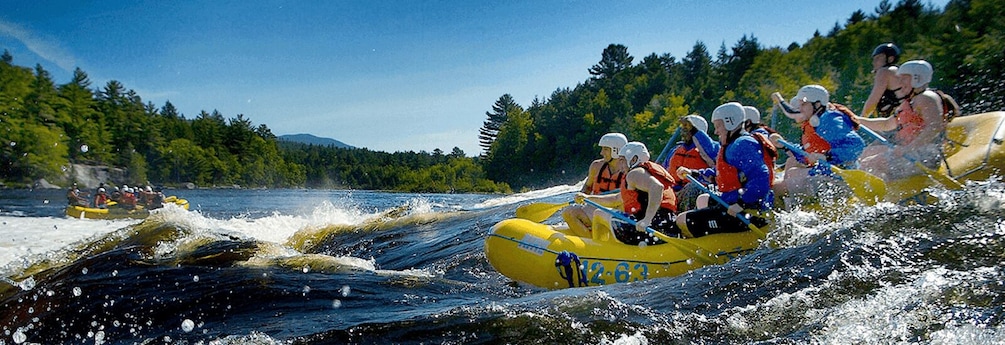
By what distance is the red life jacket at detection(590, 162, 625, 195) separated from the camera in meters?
8.13

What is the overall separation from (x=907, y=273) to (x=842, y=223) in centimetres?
158

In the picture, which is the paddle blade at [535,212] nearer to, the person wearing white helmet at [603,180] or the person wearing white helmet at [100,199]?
the person wearing white helmet at [603,180]

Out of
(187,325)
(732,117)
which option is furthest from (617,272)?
(187,325)

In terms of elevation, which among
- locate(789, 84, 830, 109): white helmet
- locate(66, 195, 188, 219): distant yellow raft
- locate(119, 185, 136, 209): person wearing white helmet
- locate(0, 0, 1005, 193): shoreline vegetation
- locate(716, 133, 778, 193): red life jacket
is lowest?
locate(66, 195, 188, 219): distant yellow raft

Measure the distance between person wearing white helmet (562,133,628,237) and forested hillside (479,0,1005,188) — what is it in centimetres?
1040

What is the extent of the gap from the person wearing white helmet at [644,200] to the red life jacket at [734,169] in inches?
24.2

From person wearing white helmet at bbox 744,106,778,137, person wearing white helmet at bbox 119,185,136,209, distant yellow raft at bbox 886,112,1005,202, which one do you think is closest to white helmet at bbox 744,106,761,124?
person wearing white helmet at bbox 744,106,778,137

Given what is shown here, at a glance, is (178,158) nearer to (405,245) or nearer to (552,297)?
(405,245)

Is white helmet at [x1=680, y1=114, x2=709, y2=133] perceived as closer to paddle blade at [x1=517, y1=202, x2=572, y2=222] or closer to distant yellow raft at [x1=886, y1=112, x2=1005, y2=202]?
paddle blade at [x1=517, y1=202, x2=572, y2=222]

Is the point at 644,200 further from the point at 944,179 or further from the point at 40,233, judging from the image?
the point at 40,233

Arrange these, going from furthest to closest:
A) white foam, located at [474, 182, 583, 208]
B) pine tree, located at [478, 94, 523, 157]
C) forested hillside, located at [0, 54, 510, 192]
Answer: pine tree, located at [478, 94, 523, 157] → forested hillside, located at [0, 54, 510, 192] → white foam, located at [474, 182, 583, 208]

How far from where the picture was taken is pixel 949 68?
40156 mm

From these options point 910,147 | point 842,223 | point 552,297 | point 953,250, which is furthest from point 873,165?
point 552,297

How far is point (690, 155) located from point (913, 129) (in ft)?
8.68
